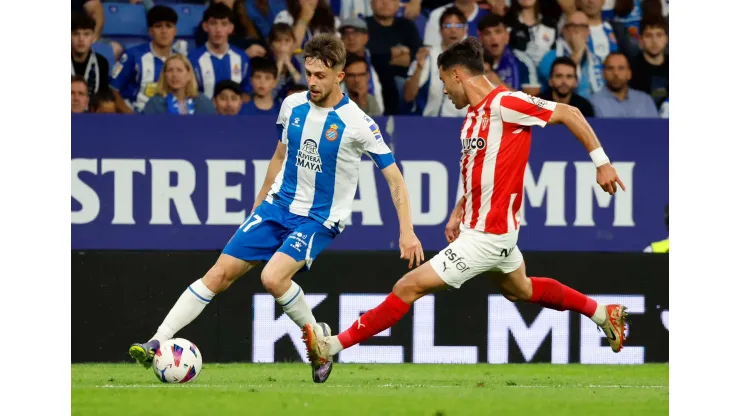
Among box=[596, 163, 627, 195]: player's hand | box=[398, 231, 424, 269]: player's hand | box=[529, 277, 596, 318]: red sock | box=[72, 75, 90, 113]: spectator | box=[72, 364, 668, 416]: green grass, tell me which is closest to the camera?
box=[72, 364, 668, 416]: green grass

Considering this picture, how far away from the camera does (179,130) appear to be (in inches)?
390

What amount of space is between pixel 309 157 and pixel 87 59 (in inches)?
139

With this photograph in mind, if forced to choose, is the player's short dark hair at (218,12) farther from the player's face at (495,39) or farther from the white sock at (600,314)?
the white sock at (600,314)

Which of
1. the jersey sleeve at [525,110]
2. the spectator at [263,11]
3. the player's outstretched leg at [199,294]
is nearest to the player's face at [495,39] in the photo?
the spectator at [263,11]

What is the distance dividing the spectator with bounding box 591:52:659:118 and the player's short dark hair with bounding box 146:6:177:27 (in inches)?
144

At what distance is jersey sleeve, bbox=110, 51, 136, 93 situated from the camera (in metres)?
10.3

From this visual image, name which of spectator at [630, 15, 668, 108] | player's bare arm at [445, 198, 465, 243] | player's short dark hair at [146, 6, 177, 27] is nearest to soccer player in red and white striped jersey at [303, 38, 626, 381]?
player's bare arm at [445, 198, 465, 243]

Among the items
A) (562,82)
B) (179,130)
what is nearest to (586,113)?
(562,82)

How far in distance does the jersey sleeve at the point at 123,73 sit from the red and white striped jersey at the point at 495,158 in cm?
405

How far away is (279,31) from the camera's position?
34.7 feet

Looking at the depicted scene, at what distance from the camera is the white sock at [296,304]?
7480 millimetres

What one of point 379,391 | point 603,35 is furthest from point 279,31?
point 379,391

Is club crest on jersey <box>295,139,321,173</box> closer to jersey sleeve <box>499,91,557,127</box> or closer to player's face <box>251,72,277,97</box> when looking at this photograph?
jersey sleeve <box>499,91,557,127</box>
